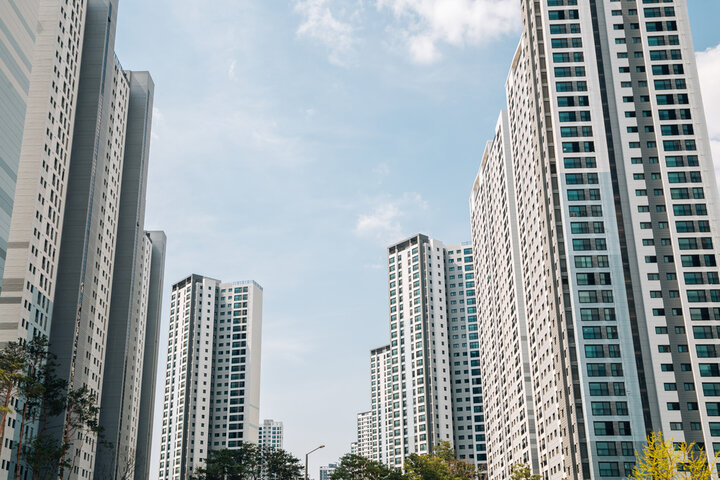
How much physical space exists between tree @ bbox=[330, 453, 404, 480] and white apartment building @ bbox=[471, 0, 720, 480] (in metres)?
24.5

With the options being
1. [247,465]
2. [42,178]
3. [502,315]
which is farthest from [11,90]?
[502,315]

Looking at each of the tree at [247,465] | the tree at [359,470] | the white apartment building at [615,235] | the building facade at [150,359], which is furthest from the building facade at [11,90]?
the building facade at [150,359]

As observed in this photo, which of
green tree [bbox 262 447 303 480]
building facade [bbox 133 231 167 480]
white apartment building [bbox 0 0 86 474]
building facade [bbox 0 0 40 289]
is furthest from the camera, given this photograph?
building facade [bbox 133 231 167 480]

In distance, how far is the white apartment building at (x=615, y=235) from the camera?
307 ft

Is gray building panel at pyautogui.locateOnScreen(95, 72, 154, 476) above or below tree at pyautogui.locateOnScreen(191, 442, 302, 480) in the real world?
above

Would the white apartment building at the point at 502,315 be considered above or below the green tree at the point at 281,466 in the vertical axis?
above

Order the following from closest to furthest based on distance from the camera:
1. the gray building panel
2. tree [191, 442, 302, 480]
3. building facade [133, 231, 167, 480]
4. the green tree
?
tree [191, 442, 302, 480] → the green tree → the gray building panel → building facade [133, 231, 167, 480]

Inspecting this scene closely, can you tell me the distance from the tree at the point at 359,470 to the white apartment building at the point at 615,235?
80.5 feet

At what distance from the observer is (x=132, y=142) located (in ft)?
508

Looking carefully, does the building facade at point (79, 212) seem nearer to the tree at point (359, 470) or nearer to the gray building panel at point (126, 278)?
the gray building panel at point (126, 278)

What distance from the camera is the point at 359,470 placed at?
104938 millimetres

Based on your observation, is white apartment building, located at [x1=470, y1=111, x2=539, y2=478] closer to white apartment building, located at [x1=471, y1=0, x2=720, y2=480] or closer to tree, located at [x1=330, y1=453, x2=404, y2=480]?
white apartment building, located at [x1=471, y1=0, x2=720, y2=480]

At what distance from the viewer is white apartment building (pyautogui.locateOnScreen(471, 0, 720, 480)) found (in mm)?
93625

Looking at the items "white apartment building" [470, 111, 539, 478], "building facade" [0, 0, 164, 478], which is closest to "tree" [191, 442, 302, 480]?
"building facade" [0, 0, 164, 478]
